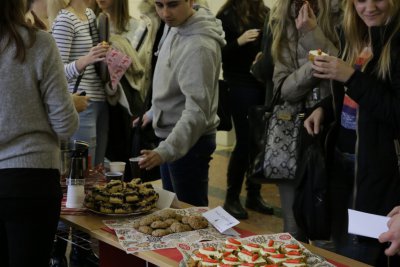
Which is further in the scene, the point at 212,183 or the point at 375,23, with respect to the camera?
the point at 212,183

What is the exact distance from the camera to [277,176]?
2.74 m

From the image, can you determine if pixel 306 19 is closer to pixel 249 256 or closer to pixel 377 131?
pixel 377 131

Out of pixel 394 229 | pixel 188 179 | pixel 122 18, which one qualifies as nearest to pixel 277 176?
pixel 188 179

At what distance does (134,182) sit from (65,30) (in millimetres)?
1172

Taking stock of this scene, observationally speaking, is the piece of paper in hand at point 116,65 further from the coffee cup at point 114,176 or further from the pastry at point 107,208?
the pastry at point 107,208

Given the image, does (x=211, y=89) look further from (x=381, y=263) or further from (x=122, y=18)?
(x=122, y=18)

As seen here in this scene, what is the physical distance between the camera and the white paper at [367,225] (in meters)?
1.66

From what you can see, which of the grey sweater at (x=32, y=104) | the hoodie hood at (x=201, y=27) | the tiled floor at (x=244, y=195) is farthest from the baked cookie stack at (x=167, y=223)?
the tiled floor at (x=244, y=195)

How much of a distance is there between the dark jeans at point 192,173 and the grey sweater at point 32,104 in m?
0.78

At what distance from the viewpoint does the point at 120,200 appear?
7.34 feet

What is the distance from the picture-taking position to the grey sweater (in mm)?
1857

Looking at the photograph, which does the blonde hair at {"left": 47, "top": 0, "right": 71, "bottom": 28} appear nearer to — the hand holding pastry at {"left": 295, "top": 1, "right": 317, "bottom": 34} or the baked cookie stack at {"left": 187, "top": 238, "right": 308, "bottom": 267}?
the hand holding pastry at {"left": 295, "top": 1, "right": 317, "bottom": 34}

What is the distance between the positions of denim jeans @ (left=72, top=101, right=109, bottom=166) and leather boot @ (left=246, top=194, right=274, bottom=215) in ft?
4.23

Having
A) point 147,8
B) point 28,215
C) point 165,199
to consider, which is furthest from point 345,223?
point 147,8
